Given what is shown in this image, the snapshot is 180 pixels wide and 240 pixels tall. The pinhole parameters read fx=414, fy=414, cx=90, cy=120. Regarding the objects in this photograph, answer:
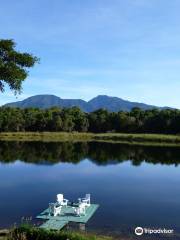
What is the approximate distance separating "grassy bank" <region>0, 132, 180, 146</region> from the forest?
9.19 metres

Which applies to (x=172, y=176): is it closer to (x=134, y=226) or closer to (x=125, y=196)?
(x=125, y=196)

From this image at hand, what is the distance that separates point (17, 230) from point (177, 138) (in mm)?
100840

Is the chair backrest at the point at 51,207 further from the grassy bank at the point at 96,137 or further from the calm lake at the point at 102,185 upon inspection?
the grassy bank at the point at 96,137

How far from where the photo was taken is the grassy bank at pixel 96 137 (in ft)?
381

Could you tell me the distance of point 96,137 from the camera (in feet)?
436

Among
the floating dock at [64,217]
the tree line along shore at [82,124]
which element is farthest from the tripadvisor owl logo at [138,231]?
the tree line along shore at [82,124]

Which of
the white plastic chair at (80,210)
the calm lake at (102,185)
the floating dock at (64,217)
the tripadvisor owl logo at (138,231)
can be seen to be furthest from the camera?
the calm lake at (102,185)

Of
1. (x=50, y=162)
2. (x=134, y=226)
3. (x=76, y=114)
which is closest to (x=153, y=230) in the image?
(x=134, y=226)

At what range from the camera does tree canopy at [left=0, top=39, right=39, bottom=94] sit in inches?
1267

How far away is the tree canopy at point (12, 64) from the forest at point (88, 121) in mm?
109182

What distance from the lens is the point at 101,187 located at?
4381 cm

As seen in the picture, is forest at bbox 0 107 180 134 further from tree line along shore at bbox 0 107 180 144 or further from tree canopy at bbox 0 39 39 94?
tree canopy at bbox 0 39 39 94

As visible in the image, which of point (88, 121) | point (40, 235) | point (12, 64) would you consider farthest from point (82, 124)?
point (40, 235)

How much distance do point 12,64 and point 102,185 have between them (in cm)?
1869
